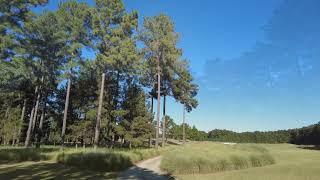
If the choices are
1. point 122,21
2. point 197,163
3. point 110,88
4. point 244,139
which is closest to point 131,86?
point 110,88

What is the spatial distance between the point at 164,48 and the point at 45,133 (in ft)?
122

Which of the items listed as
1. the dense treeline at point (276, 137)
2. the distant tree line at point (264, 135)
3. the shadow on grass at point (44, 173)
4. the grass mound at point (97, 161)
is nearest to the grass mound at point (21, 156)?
the grass mound at point (97, 161)

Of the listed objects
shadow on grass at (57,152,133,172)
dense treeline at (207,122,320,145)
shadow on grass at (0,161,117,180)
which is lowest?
shadow on grass at (0,161,117,180)

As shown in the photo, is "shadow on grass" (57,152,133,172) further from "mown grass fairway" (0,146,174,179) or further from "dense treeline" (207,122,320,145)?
"dense treeline" (207,122,320,145)

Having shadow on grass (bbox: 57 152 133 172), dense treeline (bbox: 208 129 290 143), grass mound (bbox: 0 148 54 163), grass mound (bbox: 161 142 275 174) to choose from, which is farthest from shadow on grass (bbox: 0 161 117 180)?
dense treeline (bbox: 208 129 290 143)

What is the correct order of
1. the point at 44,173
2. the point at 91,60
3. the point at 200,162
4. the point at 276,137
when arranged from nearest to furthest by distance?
the point at 44,173 < the point at 200,162 < the point at 91,60 < the point at 276,137

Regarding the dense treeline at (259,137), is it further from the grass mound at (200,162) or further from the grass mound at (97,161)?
the grass mound at (97,161)

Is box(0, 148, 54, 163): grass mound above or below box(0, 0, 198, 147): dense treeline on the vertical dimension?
below

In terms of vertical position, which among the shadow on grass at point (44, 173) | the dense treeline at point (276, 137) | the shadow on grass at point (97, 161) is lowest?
the shadow on grass at point (44, 173)

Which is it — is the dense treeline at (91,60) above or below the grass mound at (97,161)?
above

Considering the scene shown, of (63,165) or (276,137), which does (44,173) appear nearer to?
(63,165)

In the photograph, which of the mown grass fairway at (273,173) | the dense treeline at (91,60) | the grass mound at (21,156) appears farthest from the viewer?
the dense treeline at (91,60)

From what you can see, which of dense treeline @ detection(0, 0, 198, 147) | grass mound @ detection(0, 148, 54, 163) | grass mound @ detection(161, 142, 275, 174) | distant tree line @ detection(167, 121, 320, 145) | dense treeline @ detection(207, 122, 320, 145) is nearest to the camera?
grass mound @ detection(161, 142, 275, 174)

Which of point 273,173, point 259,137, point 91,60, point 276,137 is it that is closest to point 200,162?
point 273,173
